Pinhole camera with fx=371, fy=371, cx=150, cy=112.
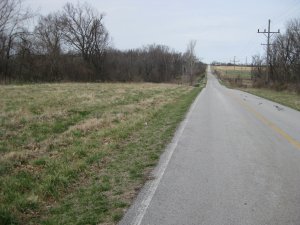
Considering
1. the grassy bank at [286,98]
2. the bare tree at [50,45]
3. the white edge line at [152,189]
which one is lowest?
the grassy bank at [286,98]

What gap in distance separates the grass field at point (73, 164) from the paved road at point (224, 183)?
43 centimetres

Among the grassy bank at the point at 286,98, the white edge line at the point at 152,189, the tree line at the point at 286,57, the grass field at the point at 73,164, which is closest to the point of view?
the white edge line at the point at 152,189

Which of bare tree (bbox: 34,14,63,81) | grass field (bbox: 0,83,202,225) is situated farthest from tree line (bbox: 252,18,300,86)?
grass field (bbox: 0,83,202,225)

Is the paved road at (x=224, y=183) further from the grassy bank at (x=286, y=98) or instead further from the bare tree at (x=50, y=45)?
the bare tree at (x=50, y=45)

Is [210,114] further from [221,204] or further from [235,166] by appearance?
[221,204]

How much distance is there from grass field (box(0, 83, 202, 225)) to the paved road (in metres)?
0.43

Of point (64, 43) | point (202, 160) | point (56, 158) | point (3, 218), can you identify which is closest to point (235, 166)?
point (202, 160)

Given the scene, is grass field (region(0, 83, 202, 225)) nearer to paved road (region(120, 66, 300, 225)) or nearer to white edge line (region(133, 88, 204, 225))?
white edge line (region(133, 88, 204, 225))

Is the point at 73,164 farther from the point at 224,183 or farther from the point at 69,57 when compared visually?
the point at 69,57

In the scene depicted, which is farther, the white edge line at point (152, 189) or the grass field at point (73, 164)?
the grass field at point (73, 164)

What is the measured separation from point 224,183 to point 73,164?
3.10 metres

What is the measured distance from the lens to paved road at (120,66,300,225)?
16.1 ft

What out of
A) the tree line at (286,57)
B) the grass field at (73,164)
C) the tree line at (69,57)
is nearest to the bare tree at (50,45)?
the tree line at (69,57)

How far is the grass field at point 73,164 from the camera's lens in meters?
5.25
